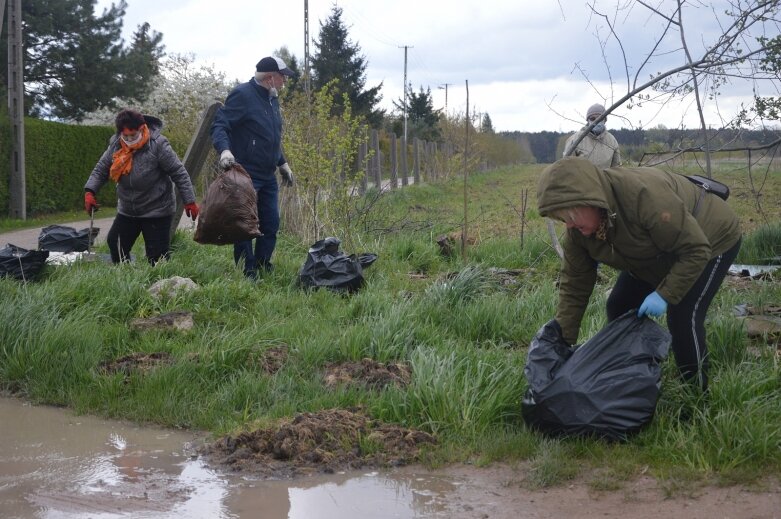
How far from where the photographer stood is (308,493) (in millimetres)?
3936

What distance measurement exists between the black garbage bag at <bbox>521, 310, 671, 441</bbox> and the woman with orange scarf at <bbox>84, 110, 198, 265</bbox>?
428cm

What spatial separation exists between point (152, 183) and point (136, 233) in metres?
0.56

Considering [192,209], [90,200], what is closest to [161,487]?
[192,209]

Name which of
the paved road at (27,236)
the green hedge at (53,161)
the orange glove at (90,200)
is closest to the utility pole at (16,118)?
the green hedge at (53,161)

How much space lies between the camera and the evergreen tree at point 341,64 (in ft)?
154

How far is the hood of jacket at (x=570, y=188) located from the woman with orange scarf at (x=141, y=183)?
456 cm

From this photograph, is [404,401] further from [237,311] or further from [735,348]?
[237,311]

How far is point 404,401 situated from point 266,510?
1.12 metres

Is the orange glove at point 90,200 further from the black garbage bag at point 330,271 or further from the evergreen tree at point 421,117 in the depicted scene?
the evergreen tree at point 421,117

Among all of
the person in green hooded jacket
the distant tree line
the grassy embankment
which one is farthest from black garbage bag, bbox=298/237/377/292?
the person in green hooded jacket

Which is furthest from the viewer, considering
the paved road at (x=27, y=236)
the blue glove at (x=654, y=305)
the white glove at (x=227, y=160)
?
the paved road at (x=27, y=236)

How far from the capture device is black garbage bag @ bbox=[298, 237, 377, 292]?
7.50 meters

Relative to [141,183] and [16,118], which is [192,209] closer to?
[141,183]

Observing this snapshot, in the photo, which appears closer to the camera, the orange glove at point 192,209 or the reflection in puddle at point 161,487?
the reflection in puddle at point 161,487
